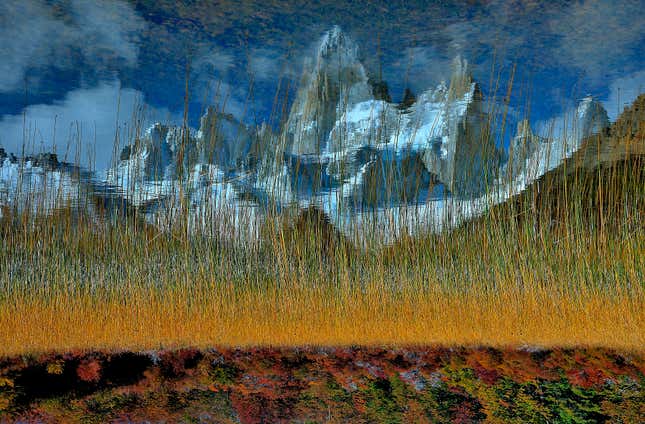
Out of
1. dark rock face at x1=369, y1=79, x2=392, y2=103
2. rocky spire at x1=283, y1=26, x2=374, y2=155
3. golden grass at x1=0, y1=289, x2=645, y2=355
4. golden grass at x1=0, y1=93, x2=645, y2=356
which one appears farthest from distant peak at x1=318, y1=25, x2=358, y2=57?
golden grass at x1=0, y1=289, x2=645, y2=355

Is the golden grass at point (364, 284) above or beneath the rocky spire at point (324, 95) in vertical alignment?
beneath

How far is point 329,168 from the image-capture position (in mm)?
2496

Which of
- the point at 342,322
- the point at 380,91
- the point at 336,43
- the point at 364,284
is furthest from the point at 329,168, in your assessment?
the point at 336,43

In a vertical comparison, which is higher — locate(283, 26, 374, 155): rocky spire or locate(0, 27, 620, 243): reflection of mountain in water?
locate(283, 26, 374, 155): rocky spire

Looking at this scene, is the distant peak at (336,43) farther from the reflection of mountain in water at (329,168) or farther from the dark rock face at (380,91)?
the dark rock face at (380,91)

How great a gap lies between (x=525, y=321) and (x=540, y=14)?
1947 millimetres

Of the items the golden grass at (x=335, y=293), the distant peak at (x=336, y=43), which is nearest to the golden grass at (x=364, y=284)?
the golden grass at (x=335, y=293)

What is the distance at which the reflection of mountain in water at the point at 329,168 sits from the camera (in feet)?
7.93

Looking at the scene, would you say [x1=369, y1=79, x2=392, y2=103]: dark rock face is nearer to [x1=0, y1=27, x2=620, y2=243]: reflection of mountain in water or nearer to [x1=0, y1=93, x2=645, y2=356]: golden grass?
[x1=0, y1=27, x2=620, y2=243]: reflection of mountain in water

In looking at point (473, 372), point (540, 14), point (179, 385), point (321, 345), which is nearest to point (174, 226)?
point (179, 385)

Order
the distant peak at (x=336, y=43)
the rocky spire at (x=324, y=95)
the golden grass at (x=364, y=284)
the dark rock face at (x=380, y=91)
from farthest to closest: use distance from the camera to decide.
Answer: the distant peak at (x=336, y=43) < the rocky spire at (x=324, y=95) < the dark rock face at (x=380, y=91) < the golden grass at (x=364, y=284)

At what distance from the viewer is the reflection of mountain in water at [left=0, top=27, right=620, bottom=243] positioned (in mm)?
2418

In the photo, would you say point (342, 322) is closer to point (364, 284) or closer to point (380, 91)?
point (364, 284)

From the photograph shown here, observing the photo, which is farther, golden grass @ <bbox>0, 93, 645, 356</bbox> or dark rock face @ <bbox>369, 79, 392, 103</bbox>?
dark rock face @ <bbox>369, 79, 392, 103</bbox>
